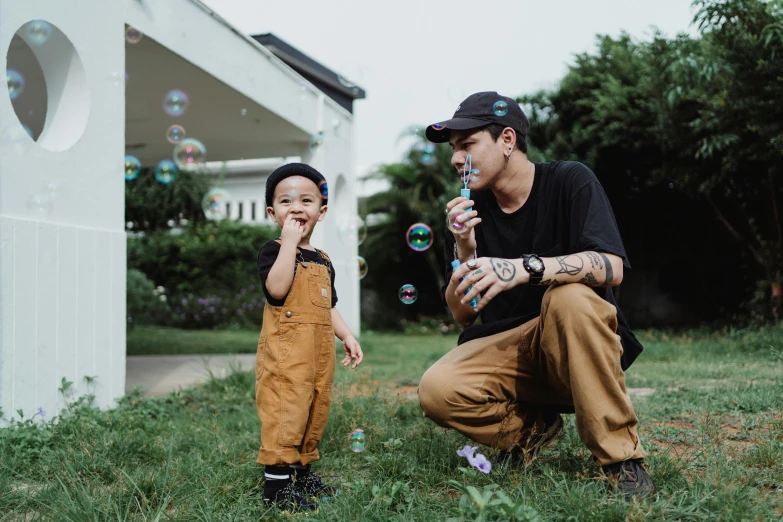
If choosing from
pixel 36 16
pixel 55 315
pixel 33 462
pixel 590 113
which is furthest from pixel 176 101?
pixel 590 113

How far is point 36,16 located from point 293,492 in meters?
2.80

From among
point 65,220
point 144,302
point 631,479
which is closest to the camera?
point 631,479

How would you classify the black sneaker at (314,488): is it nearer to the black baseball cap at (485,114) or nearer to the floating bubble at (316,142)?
the black baseball cap at (485,114)

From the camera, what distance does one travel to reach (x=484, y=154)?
7.98 ft

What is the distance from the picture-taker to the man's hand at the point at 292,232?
2232mm

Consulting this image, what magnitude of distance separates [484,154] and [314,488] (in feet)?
4.32

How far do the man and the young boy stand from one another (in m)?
0.42

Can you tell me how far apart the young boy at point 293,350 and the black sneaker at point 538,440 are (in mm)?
682

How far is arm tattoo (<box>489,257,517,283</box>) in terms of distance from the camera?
2015 millimetres

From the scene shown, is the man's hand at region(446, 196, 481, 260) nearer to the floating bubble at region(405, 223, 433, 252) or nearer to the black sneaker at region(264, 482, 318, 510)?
the floating bubble at region(405, 223, 433, 252)

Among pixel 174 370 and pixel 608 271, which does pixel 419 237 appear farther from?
pixel 174 370

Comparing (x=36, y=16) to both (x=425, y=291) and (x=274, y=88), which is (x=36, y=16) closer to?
(x=274, y=88)

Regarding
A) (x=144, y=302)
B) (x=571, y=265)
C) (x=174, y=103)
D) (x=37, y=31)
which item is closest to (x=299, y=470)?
(x=571, y=265)

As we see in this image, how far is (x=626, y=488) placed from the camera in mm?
1922
